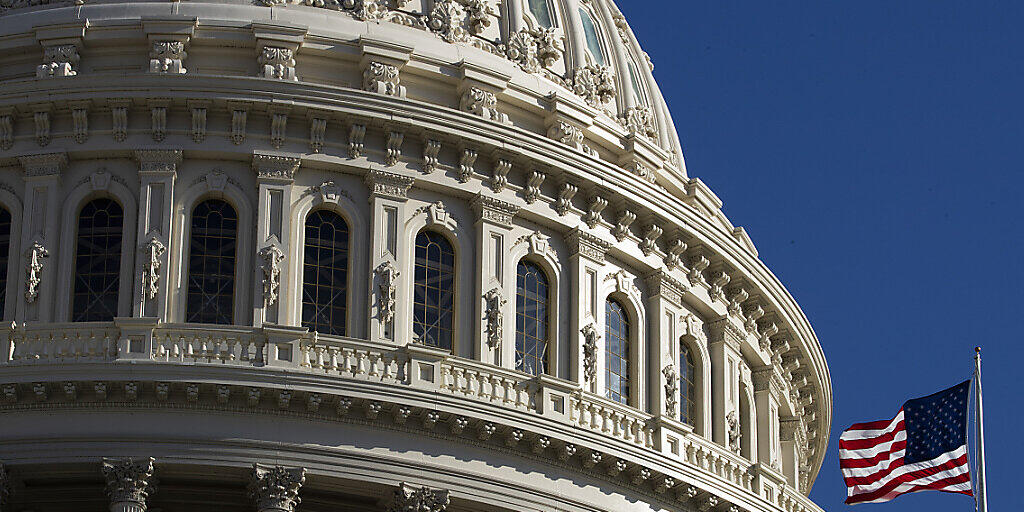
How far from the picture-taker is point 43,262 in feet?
202

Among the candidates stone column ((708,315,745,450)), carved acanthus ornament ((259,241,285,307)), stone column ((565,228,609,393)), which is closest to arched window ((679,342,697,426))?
stone column ((708,315,745,450))

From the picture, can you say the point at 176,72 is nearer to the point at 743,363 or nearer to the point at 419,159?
the point at 419,159

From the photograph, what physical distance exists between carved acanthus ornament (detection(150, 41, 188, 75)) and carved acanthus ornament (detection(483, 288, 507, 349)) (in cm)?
852

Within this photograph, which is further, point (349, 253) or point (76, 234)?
point (349, 253)

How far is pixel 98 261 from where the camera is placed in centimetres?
6206

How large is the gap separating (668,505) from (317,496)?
27.3 feet

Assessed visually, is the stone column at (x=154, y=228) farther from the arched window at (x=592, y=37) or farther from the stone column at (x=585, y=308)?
the arched window at (x=592, y=37)

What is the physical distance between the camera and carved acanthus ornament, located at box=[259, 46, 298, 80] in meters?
64.6

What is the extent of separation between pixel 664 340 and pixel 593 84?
26.0 ft

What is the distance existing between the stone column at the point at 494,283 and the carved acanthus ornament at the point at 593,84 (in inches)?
285

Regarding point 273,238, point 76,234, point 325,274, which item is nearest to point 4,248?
point 76,234

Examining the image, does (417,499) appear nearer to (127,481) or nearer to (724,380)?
(127,481)

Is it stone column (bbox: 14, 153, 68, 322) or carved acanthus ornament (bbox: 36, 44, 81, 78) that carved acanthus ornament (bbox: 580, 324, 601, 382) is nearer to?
stone column (bbox: 14, 153, 68, 322)

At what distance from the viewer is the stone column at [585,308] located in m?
64.1
